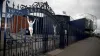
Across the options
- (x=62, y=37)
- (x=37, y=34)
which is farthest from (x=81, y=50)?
(x=37, y=34)

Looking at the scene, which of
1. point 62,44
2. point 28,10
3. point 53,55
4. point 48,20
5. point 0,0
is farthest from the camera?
point 62,44

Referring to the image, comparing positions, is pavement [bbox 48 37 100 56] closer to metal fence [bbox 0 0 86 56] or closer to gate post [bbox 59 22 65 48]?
gate post [bbox 59 22 65 48]

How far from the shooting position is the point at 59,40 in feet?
27.0

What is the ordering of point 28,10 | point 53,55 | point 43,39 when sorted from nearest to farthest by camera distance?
point 28,10 → point 53,55 → point 43,39

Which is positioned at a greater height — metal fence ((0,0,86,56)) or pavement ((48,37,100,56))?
metal fence ((0,0,86,56))

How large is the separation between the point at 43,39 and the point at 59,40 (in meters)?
2.13

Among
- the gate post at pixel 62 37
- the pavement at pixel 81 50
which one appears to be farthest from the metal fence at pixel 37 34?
the pavement at pixel 81 50

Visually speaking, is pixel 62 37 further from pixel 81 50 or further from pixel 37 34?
pixel 37 34

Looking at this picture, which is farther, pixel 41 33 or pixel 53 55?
pixel 41 33

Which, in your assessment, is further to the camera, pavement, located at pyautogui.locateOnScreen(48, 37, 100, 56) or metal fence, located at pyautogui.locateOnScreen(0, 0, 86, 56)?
pavement, located at pyautogui.locateOnScreen(48, 37, 100, 56)

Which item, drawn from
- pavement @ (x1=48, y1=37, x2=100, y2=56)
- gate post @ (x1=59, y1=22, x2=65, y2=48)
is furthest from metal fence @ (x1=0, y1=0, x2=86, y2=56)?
pavement @ (x1=48, y1=37, x2=100, y2=56)

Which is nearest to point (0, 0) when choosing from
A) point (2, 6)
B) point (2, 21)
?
point (2, 6)

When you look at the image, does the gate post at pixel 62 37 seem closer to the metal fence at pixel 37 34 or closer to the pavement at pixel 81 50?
the metal fence at pixel 37 34

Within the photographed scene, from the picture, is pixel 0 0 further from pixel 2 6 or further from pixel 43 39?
pixel 43 39
